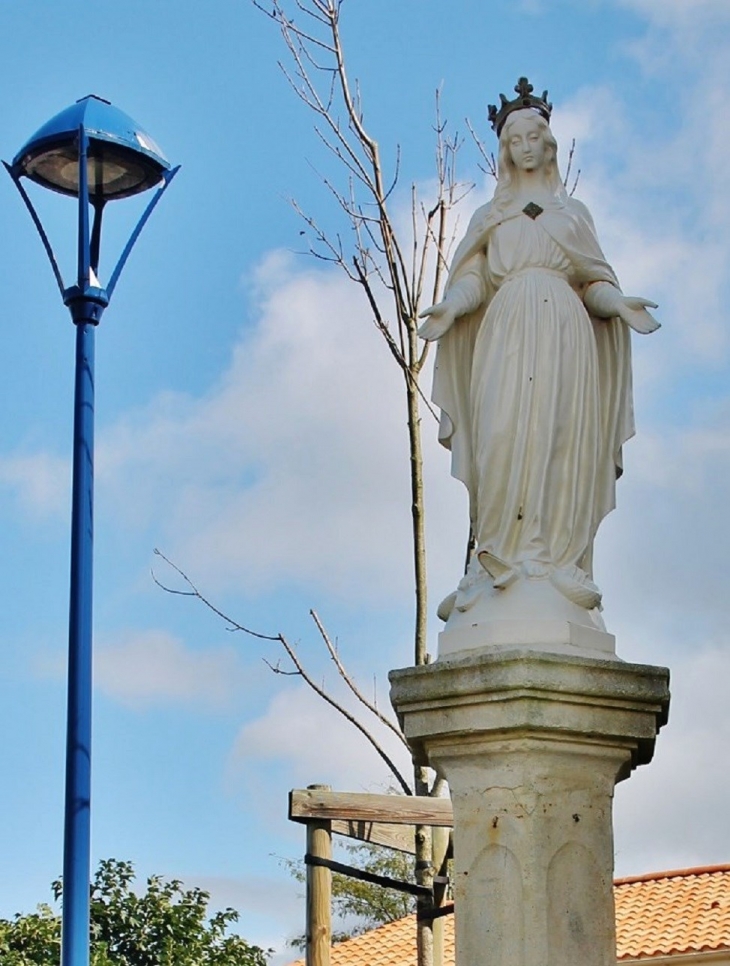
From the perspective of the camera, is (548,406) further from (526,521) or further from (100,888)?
(100,888)

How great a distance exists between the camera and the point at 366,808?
8.80m

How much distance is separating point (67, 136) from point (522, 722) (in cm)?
440

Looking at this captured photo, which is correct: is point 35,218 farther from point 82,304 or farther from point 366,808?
point 366,808

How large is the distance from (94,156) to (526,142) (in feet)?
9.64

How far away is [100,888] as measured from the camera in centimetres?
1623

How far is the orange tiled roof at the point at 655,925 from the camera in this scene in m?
19.5

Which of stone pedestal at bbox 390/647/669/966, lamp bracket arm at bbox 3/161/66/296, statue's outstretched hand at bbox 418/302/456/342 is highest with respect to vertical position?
lamp bracket arm at bbox 3/161/66/296

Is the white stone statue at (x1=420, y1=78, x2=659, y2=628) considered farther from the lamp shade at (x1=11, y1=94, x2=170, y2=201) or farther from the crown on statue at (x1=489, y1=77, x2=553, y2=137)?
the lamp shade at (x1=11, y1=94, x2=170, y2=201)

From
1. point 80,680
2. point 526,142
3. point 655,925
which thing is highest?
point 526,142

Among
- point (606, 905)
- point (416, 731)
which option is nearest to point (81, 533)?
point (416, 731)

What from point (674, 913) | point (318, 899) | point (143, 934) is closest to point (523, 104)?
point (318, 899)

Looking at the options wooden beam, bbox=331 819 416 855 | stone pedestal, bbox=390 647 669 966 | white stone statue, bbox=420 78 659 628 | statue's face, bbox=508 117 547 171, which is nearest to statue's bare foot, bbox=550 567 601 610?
white stone statue, bbox=420 78 659 628

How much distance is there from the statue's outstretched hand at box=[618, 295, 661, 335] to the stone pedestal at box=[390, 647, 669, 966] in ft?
4.11

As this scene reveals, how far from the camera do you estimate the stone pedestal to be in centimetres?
527
